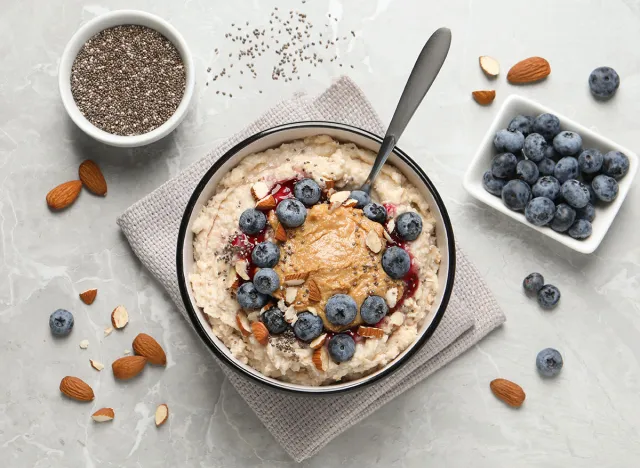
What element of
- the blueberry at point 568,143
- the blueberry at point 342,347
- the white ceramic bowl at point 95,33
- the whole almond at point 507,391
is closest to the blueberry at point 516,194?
the blueberry at point 568,143

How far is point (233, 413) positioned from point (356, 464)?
2.09ft

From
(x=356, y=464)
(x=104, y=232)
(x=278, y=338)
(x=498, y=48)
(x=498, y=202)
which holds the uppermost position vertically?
(x=498, y=48)

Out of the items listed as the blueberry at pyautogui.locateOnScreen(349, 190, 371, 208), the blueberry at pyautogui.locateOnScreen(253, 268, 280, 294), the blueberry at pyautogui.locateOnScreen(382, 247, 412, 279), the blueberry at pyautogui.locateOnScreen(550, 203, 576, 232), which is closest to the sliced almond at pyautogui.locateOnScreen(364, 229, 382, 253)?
the blueberry at pyautogui.locateOnScreen(382, 247, 412, 279)

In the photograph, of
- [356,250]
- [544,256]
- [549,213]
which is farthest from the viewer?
[544,256]

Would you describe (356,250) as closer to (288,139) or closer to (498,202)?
(288,139)

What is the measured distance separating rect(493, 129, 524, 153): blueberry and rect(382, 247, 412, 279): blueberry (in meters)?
1.00

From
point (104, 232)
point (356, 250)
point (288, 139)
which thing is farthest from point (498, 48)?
point (104, 232)

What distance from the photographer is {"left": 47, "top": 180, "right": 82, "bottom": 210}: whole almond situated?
3439mm

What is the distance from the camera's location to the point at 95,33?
11.1ft

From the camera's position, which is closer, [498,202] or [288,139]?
[288,139]

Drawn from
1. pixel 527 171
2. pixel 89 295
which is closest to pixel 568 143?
pixel 527 171

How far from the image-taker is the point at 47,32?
353cm

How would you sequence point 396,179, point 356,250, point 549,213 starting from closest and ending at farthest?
point 356,250
point 396,179
point 549,213

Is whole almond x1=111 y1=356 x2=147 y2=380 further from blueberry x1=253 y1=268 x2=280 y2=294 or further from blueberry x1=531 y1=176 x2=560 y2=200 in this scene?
blueberry x1=531 y1=176 x2=560 y2=200
